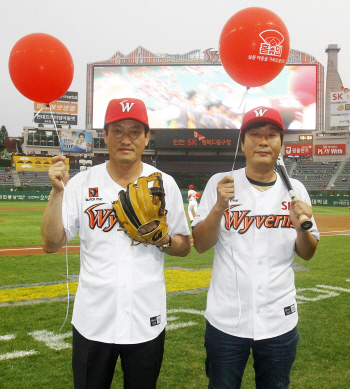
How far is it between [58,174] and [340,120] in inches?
1969

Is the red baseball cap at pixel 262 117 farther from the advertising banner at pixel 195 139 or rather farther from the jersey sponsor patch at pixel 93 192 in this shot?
the advertising banner at pixel 195 139

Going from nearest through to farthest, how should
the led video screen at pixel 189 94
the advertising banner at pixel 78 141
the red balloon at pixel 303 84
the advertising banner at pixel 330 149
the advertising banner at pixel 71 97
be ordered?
the red balloon at pixel 303 84 → the led video screen at pixel 189 94 → the advertising banner at pixel 330 149 → the advertising banner at pixel 78 141 → the advertising banner at pixel 71 97

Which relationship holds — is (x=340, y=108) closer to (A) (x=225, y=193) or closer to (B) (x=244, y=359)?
(A) (x=225, y=193)

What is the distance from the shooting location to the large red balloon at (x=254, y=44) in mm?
2641

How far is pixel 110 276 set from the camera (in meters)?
2.08

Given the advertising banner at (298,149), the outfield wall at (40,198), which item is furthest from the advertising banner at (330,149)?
the outfield wall at (40,198)

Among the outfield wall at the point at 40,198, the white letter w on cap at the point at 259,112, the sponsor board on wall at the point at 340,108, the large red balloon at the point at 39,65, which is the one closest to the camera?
the white letter w on cap at the point at 259,112

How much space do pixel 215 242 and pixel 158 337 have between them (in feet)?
2.04

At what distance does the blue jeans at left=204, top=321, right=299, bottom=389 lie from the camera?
207cm

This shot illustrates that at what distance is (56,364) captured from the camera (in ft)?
11.6

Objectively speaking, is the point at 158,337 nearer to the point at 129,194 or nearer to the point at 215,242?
the point at 215,242

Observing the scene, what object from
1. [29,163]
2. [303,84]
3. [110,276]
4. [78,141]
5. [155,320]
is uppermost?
[303,84]

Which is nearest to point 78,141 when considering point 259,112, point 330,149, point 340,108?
point 330,149

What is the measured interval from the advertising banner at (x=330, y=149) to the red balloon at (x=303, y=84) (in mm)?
7453
